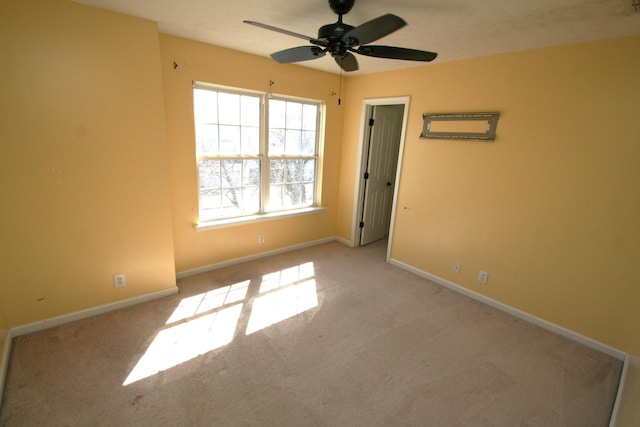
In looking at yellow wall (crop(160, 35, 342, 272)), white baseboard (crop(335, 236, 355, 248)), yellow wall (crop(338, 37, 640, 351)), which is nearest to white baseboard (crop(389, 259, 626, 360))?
yellow wall (crop(338, 37, 640, 351))

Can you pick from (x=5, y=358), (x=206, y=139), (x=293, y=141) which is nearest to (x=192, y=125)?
(x=206, y=139)

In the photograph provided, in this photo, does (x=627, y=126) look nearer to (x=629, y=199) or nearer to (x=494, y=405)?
(x=629, y=199)

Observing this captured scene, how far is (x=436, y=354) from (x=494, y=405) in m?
0.48

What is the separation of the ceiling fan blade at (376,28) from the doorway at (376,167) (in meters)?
2.34

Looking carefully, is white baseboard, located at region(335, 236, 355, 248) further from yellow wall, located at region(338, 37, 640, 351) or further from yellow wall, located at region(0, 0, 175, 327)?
yellow wall, located at region(0, 0, 175, 327)

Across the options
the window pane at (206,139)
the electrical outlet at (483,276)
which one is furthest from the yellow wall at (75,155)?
the electrical outlet at (483,276)

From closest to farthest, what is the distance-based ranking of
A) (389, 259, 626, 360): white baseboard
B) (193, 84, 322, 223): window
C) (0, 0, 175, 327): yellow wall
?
(0, 0, 175, 327): yellow wall → (389, 259, 626, 360): white baseboard → (193, 84, 322, 223): window

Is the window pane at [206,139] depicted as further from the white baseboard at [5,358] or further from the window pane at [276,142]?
the white baseboard at [5,358]

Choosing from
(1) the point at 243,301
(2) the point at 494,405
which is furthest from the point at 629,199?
(1) the point at 243,301

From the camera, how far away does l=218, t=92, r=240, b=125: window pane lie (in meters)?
3.17

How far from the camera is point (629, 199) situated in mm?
2227

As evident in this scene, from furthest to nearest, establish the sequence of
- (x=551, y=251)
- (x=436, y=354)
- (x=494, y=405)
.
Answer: (x=551, y=251) → (x=436, y=354) → (x=494, y=405)

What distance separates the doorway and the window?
680 mm

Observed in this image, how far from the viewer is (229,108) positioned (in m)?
3.23
